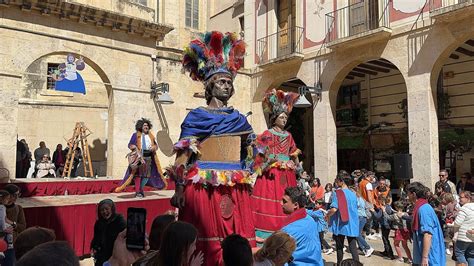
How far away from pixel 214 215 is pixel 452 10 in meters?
9.40

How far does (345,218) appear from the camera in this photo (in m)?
6.21

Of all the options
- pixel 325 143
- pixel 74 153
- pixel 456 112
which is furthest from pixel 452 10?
pixel 74 153

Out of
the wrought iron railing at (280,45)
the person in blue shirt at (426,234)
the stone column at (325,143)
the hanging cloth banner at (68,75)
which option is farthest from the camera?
the wrought iron railing at (280,45)

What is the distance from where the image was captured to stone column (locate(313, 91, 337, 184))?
1400 centimetres

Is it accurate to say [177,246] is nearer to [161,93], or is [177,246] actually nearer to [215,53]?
[215,53]

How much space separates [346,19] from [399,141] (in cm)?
571

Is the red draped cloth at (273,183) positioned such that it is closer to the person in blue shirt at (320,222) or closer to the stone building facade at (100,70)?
the person in blue shirt at (320,222)

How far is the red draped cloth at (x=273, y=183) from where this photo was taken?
19.0 feet

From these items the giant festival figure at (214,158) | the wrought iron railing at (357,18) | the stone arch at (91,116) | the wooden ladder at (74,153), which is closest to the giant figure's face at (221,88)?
the giant festival figure at (214,158)

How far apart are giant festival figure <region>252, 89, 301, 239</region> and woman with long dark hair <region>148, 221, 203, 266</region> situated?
11.5 ft

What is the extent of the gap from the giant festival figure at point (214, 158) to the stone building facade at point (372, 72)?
337 inches

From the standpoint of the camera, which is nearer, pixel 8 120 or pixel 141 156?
pixel 141 156

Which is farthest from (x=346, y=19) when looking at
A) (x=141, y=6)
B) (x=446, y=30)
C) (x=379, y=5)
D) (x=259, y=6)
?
(x=141, y=6)

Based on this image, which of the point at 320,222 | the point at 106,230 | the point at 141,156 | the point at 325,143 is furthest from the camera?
the point at 325,143
